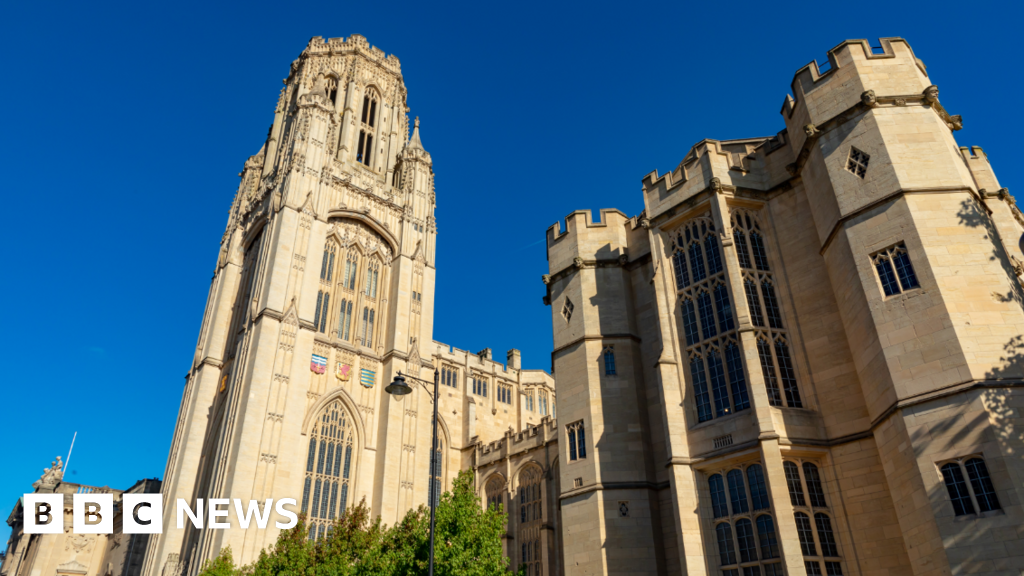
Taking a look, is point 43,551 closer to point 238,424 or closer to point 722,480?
point 238,424

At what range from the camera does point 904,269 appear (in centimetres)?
1612

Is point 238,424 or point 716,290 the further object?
point 238,424

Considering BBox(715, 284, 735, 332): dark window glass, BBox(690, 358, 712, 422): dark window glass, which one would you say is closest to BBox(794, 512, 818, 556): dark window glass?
BBox(690, 358, 712, 422): dark window glass

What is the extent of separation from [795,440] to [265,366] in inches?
1134

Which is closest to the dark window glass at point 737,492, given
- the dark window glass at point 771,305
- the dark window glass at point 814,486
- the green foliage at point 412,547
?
the dark window glass at point 814,486

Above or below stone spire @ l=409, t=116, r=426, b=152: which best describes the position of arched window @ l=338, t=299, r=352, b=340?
below

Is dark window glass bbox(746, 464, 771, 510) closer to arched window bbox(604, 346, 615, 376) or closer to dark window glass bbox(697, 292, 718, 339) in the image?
dark window glass bbox(697, 292, 718, 339)

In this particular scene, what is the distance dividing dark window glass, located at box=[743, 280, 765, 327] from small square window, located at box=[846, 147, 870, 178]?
4233 mm

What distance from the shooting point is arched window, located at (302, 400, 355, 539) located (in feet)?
119

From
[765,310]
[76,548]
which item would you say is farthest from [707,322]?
[76,548]

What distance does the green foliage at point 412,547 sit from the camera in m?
17.3

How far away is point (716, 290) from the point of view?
67.1 ft

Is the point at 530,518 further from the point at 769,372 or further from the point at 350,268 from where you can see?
the point at 769,372

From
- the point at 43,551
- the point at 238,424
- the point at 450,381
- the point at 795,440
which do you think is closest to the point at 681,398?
the point at 795,440
